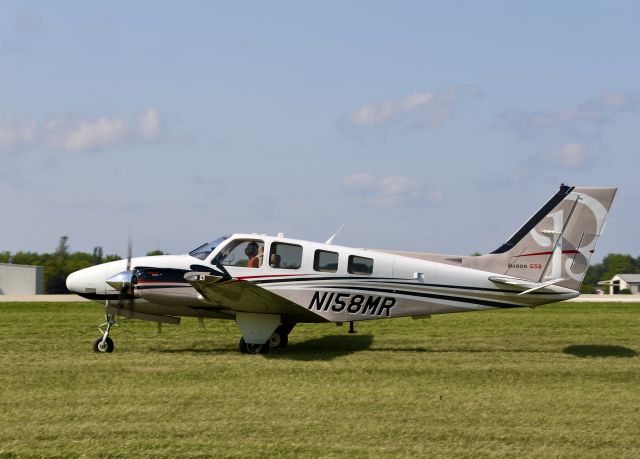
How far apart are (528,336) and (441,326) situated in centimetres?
259

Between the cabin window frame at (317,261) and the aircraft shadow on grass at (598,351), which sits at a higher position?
the cabin window frame at (317,261)

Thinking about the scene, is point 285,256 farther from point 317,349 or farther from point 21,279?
point 21,279

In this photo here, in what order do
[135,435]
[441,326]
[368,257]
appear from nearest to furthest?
1. [135,435]
2. [368,257]
3. [441,326]

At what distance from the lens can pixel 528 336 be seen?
55.7 feet

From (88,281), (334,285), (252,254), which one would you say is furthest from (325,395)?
(88,281)

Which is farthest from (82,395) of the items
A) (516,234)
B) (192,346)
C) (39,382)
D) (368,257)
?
Result: (516,234)

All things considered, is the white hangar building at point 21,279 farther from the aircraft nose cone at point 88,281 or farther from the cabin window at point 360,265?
the cabin window at point 360,265

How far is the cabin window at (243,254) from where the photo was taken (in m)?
14.4

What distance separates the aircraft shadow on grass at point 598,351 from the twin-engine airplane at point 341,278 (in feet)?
3.60

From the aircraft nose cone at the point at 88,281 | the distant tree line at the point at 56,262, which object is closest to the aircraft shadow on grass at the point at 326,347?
the aircraft nose cone at the point at 88,281

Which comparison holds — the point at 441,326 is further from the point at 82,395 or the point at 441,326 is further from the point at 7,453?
the point at 7,453

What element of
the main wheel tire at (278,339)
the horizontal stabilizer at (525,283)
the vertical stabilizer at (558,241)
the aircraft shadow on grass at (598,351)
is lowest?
the main wheel tire at (278,339)

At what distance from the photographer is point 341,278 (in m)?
14.4

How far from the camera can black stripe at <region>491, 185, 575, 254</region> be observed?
14602 mm
